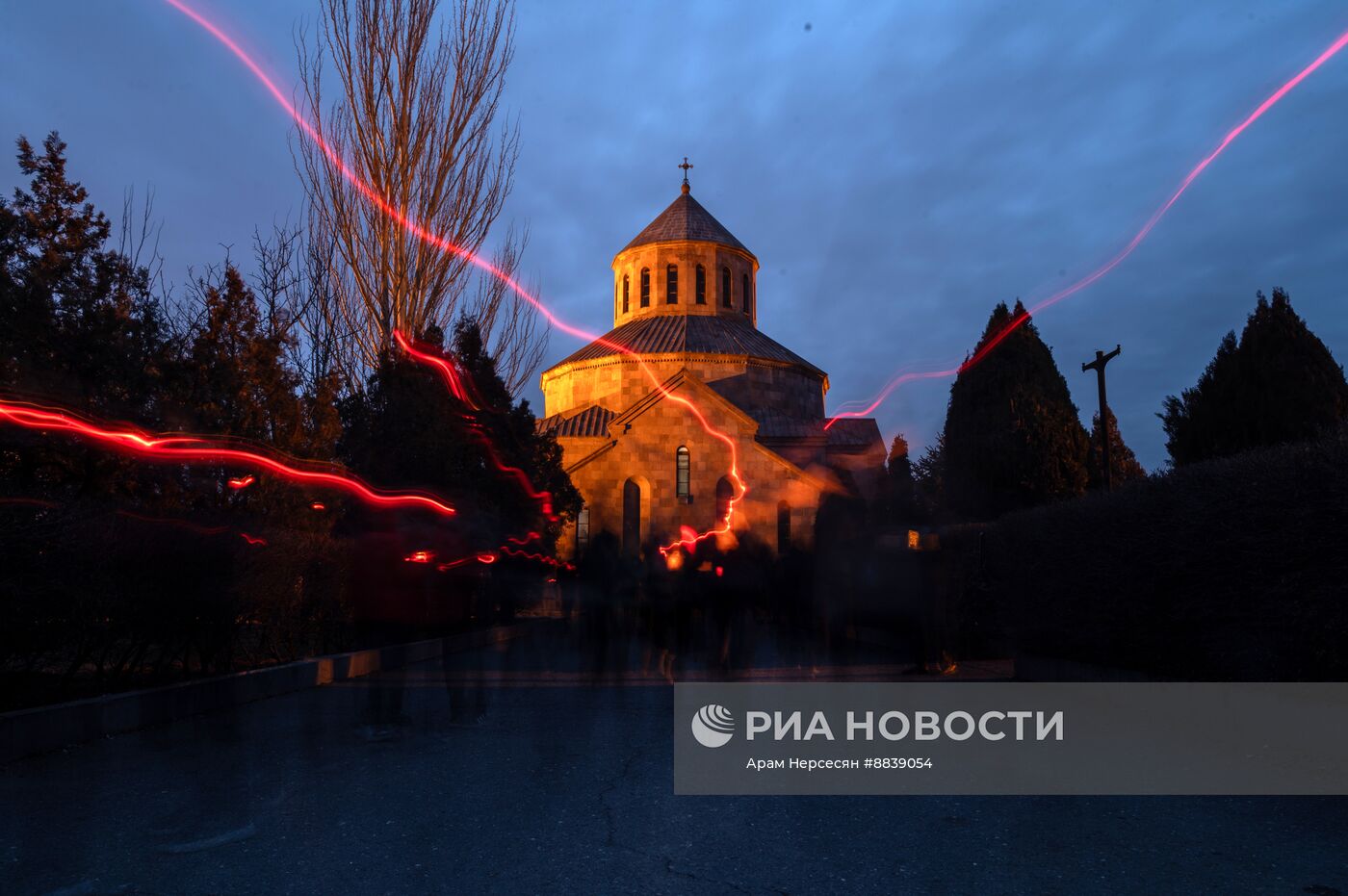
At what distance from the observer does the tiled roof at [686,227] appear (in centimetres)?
5838

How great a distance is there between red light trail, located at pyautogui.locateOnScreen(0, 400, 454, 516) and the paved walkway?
4917 mm

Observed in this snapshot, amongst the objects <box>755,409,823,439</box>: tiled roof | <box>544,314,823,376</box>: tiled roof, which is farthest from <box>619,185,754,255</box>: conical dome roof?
<box>755,409,823,439</box>: tiled roof

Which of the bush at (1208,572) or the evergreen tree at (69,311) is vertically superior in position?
the evergreen tree at (69,311)

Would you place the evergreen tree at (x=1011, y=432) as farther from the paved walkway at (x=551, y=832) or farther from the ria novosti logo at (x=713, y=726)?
the paved walkway at (x=551, y=832)

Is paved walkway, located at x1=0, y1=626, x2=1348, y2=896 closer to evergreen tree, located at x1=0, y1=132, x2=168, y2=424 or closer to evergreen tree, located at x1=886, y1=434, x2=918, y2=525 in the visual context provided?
evergreen tree, located at x1=0, y1=132, x2=168, y2=424

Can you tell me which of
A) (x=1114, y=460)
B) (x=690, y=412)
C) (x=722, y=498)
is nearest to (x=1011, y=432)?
(x=1114, y=460)

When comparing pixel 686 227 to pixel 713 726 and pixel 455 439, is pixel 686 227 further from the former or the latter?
pixel 713 726

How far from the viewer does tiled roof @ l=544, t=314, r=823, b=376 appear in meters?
53.4

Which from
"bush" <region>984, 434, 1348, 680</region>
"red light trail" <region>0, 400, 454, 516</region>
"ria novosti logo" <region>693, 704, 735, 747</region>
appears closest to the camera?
"bush" <region>984, 434, 1348, 680</region>

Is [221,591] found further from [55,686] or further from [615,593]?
[615,593]

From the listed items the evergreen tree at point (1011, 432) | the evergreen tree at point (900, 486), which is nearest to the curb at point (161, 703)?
the evergreen tree at point (1011, 432)

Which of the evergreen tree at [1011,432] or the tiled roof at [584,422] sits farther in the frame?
the tiled roof at [584,422]

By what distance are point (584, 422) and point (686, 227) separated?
1648 centimetres

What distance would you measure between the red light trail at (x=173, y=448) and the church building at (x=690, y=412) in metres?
27.1
